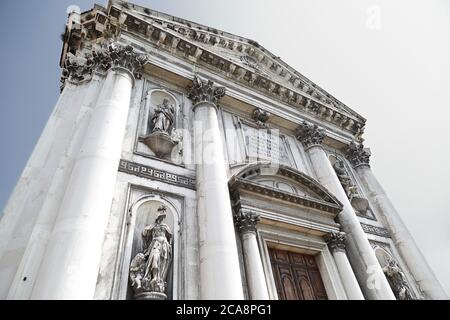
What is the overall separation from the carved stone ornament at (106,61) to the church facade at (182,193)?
44 mm

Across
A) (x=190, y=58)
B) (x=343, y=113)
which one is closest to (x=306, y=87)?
(x=343, y=113)

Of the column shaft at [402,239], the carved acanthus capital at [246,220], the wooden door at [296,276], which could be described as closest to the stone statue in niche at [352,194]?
the column shaft at [402,239]

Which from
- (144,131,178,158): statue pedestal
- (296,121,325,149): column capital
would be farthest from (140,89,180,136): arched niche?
(296,121,325,149): column capital

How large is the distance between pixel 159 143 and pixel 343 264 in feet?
19.2

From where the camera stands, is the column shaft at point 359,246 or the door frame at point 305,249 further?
the column shaft at point 359,246

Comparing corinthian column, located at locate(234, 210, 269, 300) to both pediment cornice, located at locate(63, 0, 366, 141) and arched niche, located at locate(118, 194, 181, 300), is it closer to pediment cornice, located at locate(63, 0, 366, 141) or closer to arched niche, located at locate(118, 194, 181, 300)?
arched niche, located at locate(118, 194, 181, 300)

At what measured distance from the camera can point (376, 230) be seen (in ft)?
33.4

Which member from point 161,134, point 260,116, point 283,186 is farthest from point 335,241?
point 161,134

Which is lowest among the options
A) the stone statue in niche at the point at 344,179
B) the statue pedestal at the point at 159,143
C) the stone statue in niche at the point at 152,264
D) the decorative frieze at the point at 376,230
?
the stone statue in niche at the point at 152,264

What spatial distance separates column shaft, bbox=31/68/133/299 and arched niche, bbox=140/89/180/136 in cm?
90

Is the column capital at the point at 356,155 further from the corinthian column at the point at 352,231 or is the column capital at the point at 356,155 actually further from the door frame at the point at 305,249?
the door frame at the point at 305,249

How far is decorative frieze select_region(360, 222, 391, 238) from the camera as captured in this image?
990 centimetres

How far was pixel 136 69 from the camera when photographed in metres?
8.30

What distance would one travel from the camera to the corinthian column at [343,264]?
705 cm
